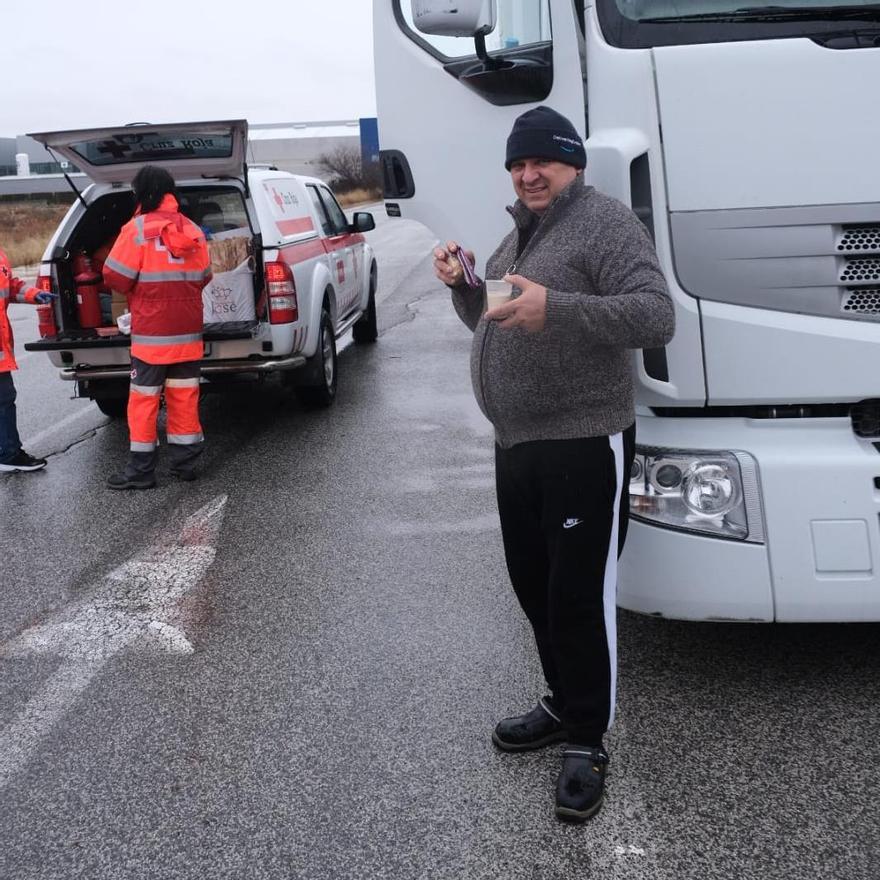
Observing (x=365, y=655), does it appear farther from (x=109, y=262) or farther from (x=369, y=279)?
(x=369, y=279)

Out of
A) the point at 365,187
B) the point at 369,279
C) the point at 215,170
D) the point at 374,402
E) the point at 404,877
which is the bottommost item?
the point at 404,877

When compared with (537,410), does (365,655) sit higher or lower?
lower

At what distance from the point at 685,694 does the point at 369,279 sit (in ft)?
26.6

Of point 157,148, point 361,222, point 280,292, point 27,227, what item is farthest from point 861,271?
point 27,227

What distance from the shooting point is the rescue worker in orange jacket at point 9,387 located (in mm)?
6992

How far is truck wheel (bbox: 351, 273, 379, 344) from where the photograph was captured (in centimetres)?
1150

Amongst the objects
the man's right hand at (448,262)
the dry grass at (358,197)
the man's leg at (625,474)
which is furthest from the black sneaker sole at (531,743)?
the dry grass at (358,197)

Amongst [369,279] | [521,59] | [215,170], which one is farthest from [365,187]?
[521,59]

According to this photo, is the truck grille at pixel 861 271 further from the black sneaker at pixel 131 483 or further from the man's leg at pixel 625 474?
the black sneaker at pixel 131 483

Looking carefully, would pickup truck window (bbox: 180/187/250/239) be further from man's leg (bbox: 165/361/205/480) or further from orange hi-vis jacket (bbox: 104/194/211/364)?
man's leg (bbox: 165/361/205/480)

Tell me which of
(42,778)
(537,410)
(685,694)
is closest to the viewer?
(537,410)

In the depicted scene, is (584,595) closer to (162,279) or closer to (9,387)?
(162,279)

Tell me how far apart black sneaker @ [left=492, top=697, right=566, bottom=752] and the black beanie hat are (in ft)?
5.57

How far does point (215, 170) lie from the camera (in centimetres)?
754
